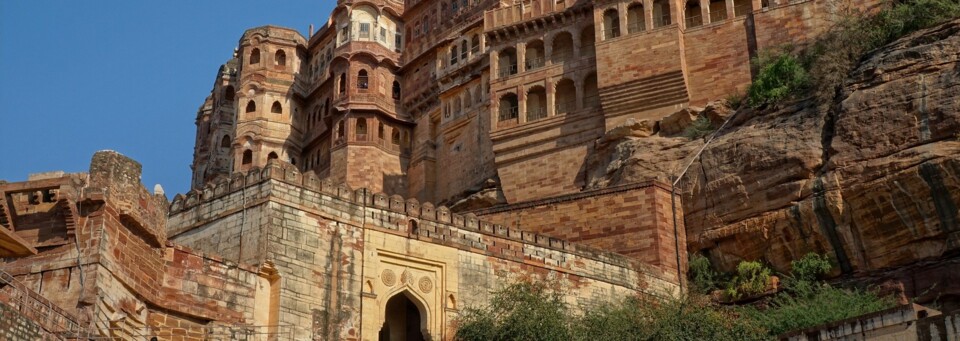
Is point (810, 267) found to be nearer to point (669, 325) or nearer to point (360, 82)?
point (669, 325)

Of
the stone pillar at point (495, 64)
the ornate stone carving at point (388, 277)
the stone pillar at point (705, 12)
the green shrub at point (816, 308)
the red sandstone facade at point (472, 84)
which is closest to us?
the ornate stone carving at point (388, 277)

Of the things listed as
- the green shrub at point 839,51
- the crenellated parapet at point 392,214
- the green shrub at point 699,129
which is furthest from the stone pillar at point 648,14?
the crenellated parapet at point 392,214

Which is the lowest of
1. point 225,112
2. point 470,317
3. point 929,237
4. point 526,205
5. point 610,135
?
point 470,317

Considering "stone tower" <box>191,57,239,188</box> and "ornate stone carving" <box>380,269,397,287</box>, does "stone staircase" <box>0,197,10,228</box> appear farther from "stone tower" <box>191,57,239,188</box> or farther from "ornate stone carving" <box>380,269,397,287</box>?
"stone tower" <box>191,57,239,188</box>

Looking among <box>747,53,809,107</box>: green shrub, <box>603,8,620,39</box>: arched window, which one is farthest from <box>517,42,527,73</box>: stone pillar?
<box>747,53,809,107</box>: green shrub

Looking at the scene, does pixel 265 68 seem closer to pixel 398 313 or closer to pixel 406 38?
pixel 406 38

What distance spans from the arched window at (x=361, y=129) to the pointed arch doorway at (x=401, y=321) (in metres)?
17.1

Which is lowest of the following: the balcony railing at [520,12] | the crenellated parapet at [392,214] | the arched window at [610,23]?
the crenellated parapet at [392,214]

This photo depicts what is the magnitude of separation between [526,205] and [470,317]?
618 cm

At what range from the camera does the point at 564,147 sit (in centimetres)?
3316

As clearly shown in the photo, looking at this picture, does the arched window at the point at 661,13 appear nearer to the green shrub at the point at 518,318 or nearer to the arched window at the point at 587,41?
the arched window at the point at 587,41

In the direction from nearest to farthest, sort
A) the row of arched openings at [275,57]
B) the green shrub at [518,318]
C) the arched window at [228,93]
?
the green shrub at [518,318], the row of arched openings at [275,57], the arched window at [228,93]

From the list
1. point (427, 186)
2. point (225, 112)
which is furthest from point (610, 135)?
point (225, 112)

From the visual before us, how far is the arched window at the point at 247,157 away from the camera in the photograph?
1708 inches
